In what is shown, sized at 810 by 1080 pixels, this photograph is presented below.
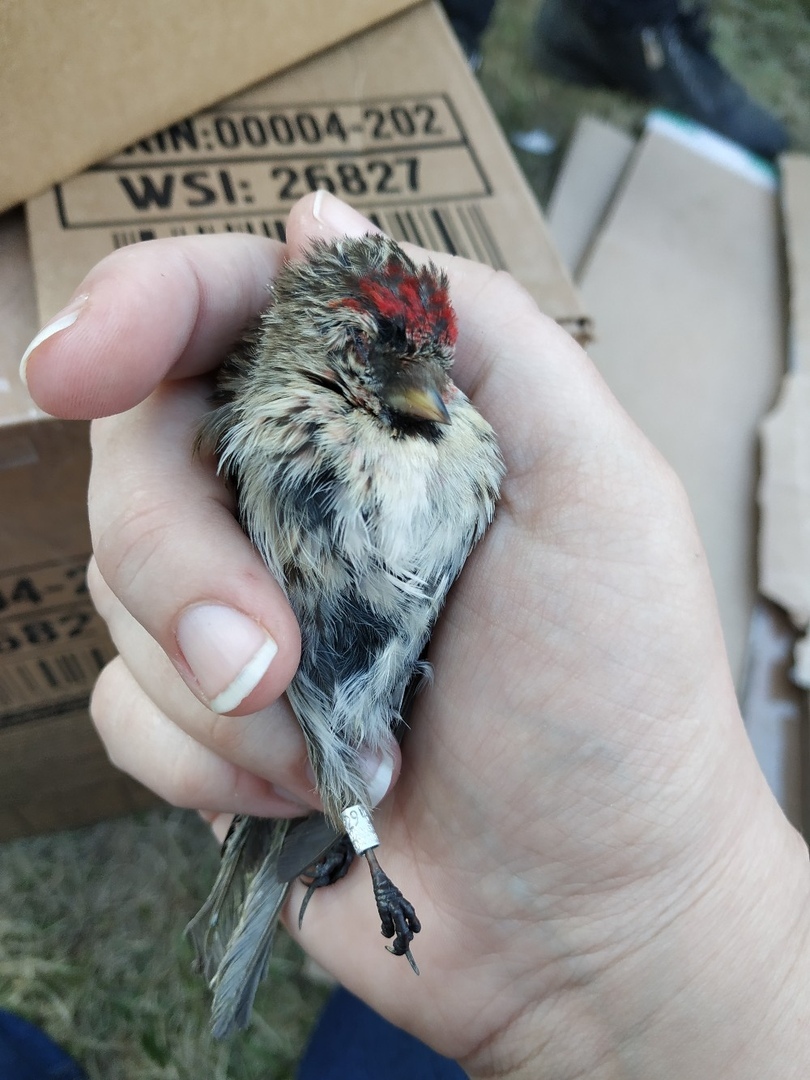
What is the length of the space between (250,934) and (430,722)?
502 mm

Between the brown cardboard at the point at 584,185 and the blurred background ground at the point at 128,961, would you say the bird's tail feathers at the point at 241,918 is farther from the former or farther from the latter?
the brown cardboard at the point at 584,185

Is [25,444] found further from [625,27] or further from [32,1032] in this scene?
[625,27]

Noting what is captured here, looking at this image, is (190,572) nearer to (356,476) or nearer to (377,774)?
(356,476)

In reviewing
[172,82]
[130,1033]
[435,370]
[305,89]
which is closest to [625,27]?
[305,89]

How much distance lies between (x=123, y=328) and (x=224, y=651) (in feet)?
1.41

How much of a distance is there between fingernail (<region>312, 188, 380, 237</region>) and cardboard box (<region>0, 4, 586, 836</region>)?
27 centimetres

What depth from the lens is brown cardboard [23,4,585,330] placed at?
1.49 meters

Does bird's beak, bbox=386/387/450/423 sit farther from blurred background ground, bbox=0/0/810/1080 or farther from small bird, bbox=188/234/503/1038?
blurred background ground, bbox=0/0/810/1080

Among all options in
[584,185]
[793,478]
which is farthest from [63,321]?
[584,185]

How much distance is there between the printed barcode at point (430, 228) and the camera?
60.0 inches

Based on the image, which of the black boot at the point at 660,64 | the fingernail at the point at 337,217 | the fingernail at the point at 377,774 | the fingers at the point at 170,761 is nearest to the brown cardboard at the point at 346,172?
the fingernail at the point at 337,217

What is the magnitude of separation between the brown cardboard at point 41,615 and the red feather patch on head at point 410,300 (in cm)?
59

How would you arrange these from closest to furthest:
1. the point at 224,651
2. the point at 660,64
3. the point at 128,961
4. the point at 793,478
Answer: the point at 224,651 < the point at 128,961 < the point at 793,478 < the point at 660,64

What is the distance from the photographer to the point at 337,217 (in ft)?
4.23
